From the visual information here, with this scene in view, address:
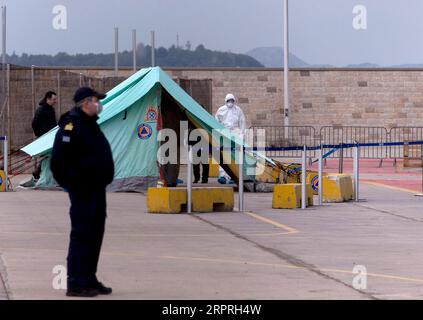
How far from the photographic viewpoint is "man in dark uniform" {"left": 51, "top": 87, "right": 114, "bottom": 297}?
10.6 m

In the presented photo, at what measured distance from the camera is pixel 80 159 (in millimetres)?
10625

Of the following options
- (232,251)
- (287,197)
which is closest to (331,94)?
(287,197)

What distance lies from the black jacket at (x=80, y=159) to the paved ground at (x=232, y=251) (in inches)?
42.7

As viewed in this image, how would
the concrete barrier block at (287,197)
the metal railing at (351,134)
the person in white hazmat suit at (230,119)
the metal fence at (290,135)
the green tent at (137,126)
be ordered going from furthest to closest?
the metal railing at (351,134) < the metal fence at (290,135) < the person in white hazmat suit at (230,119) < the green tent at (137,126) < the concrete barrier block at (287,197)

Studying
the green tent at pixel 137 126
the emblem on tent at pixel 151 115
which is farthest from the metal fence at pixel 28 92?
the emblem on tent at pixel 151 115

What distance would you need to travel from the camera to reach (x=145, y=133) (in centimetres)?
2444

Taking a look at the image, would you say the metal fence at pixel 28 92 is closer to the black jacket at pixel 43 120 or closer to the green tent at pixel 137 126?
the black jacket at pixel 43 120

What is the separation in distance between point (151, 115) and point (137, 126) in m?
0.40

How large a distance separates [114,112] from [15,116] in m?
9.75

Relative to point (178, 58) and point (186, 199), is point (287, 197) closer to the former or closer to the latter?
point (186, 199)

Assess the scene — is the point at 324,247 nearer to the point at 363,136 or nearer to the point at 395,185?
the point at 395,185

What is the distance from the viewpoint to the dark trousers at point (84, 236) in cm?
1063
